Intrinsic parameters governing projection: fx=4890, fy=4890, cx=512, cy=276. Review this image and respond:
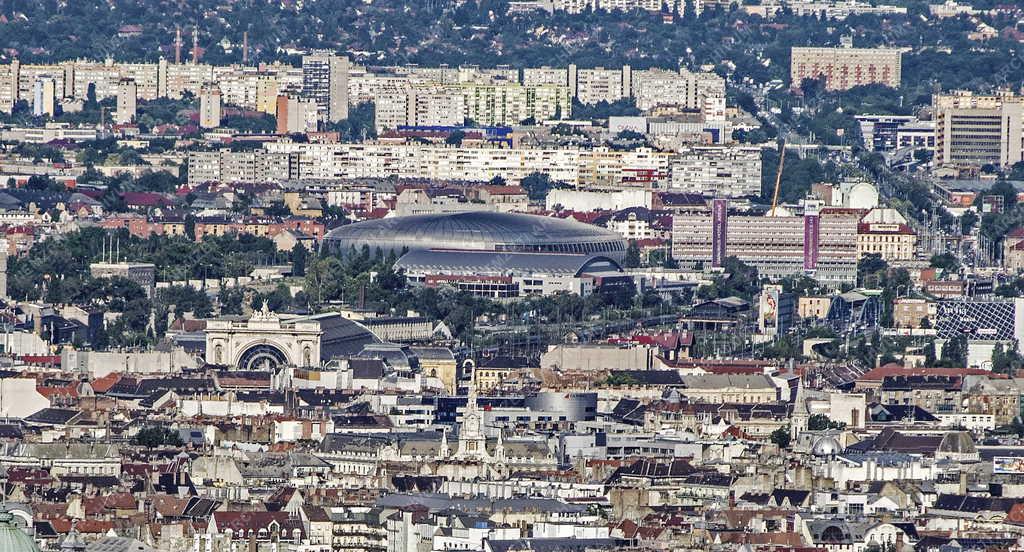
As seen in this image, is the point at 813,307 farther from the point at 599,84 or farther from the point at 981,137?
the point at 599,84

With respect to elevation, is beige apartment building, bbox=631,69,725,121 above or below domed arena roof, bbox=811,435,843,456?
above

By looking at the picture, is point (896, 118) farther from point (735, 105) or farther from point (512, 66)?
point (512, 66)

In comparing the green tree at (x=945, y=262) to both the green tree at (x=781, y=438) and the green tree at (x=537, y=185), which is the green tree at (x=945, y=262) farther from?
the green tree at (x=781, y=438)

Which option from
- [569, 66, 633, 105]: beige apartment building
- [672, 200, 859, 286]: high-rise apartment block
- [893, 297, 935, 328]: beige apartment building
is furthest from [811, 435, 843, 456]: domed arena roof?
[569, 66, 633, 105]: beige apartment building

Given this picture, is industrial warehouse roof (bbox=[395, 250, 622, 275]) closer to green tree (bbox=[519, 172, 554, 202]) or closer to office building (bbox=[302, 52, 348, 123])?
green tree (bbox=[519, 172, 554, 202])

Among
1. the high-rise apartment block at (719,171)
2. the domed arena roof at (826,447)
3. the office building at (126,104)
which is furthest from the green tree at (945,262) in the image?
the domed arena roof at (826,447)

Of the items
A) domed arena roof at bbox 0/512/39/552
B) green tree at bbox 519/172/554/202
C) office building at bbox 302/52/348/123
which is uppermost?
office building at bbox 302/52/348/123

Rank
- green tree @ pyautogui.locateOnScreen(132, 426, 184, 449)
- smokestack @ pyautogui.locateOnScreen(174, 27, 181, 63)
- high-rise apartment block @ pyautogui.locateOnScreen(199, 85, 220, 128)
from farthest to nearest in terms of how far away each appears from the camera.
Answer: smokestack @ pyautogui.locateOnScreen(174, 27, 181, 63) < high-rise apartment block @ pyautogui.locateOnScreen(199, 85, 220, 128) < green tree @ pyautogui.locateOnScreen(132, 426, 184, 449)
